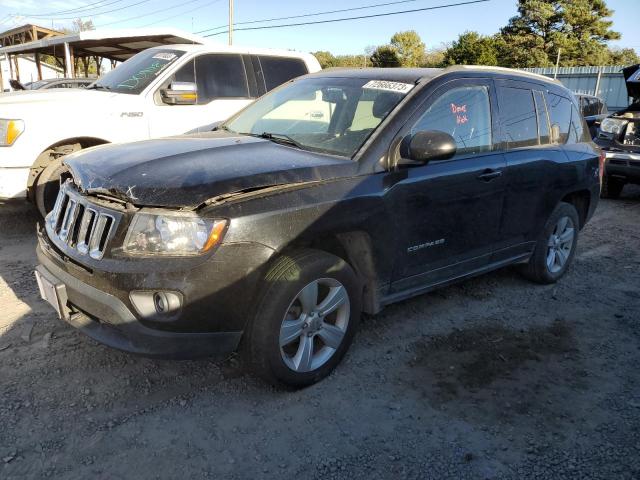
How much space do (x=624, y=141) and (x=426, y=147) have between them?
6700 mm

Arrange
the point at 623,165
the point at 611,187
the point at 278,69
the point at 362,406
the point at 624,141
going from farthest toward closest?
1. the point at 611,187
2. the point at 624,141
3. the point at 623,165
4. the point at 278,69
5. the point at 362,406

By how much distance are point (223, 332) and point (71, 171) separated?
1440 millimetres

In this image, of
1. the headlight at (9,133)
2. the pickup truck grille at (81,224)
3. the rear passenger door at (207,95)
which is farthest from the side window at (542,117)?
the headlight at (9,133)

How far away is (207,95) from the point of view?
6449mm

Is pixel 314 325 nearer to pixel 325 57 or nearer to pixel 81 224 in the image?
pixel 81 224

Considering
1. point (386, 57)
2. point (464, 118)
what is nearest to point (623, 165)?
point (464, 118)

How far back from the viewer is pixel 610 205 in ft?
28.7

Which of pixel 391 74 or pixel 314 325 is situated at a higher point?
pixel 391 74

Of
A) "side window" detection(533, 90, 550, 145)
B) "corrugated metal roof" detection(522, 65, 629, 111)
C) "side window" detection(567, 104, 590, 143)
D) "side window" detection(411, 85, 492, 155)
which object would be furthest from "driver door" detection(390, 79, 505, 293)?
"corrugated metal roof" detection(522, 65, 629, 111)

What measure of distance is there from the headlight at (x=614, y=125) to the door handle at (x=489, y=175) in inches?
229

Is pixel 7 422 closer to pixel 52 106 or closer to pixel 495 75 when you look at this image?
pixel 52 106

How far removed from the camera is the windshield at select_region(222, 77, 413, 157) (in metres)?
3.45

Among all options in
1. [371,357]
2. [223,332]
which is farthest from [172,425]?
[371,357]

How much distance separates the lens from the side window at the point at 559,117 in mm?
4625
